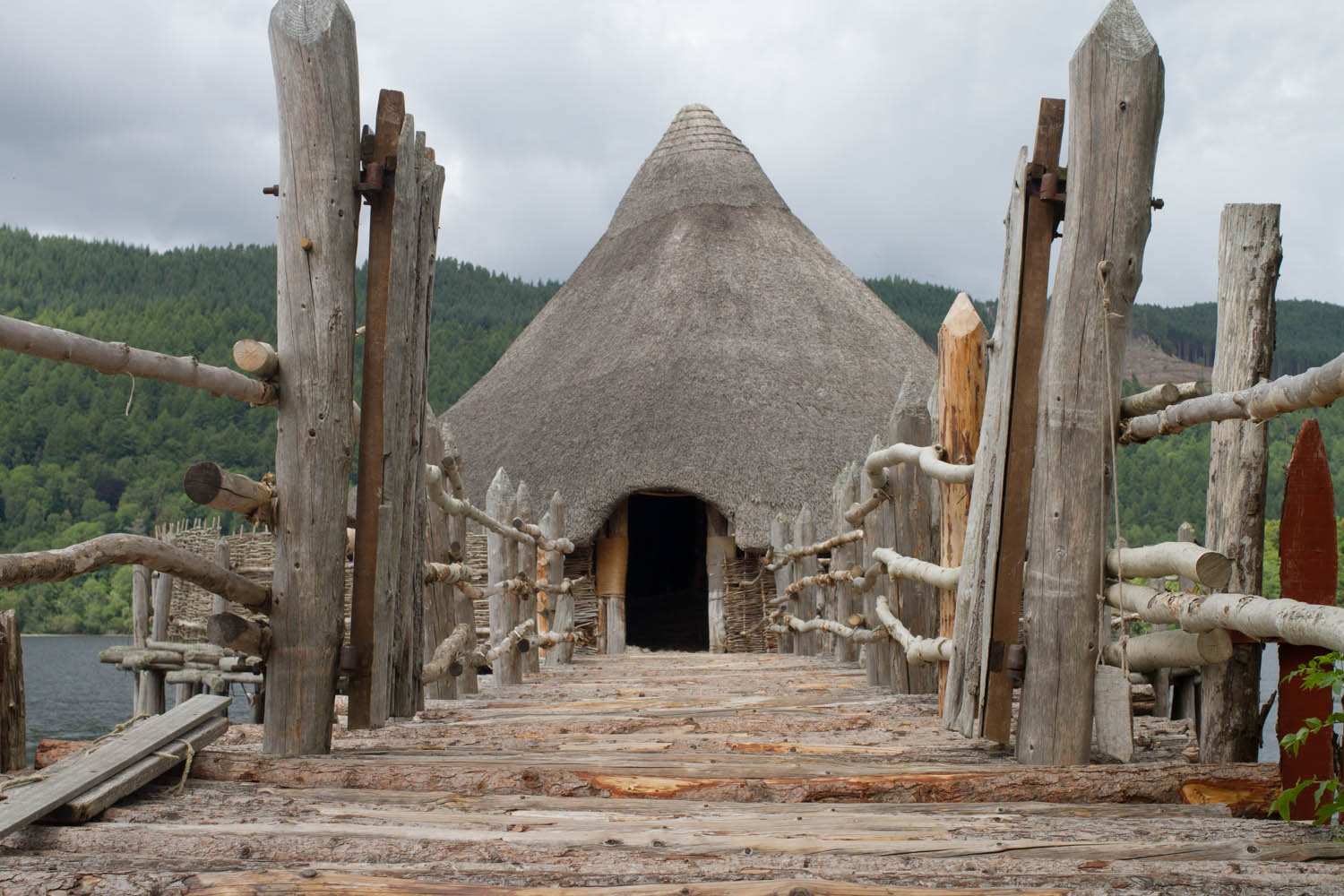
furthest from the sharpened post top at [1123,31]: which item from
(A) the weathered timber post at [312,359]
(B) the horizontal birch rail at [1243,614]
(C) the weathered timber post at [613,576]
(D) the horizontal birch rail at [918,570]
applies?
(C) the weathered timber post at [613,576]

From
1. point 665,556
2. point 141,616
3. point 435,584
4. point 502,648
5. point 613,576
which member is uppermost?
point 435,584

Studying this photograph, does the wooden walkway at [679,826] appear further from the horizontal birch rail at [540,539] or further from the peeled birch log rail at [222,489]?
the horizontal birch rail at [540,539]

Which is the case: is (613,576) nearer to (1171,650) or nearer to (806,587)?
(806,587)

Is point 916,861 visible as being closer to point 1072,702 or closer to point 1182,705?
point 1072,702

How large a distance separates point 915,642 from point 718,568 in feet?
35.8

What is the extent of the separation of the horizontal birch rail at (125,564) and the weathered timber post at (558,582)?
18.5 ft

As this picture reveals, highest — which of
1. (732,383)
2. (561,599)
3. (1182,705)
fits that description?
(732,383)

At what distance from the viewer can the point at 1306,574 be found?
8.24 feet

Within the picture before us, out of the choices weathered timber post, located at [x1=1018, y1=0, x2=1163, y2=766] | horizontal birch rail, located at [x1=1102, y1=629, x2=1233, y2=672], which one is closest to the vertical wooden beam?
horizontal birch rail, located at [x1=1102, y1=629, x2=1233, y2=672]

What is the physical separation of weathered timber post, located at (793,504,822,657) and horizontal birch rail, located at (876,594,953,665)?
350 cm

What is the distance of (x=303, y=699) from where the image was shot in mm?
3109

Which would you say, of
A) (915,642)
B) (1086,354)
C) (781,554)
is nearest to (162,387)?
(781,554)

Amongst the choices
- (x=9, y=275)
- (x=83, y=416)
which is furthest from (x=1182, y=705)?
(x=9, y=275)

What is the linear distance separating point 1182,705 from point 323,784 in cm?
983
